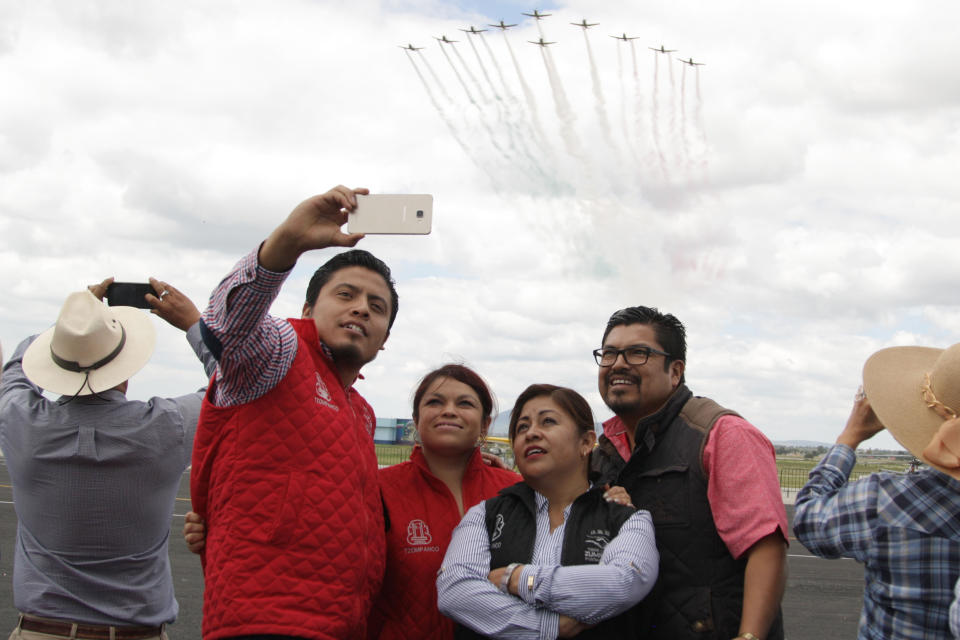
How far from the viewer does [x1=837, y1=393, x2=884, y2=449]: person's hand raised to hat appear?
297cm

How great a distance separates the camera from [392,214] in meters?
2.49

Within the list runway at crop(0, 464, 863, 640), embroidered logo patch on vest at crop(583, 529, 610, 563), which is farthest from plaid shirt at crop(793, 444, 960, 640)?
runway at crop(0, 464, 863, 640)

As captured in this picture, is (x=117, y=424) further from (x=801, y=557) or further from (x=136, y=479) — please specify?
(x=801, y=557)

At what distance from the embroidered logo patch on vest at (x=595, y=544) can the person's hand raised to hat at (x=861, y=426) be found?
94 centimetres

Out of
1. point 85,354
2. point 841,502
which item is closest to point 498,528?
point 841,502

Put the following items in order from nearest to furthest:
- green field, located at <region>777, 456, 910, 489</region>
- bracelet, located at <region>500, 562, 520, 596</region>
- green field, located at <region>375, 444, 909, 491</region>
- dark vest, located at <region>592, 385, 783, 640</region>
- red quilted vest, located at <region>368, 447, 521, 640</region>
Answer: bracelet, located at <region>500, 562, 520, 596</region>
dark vest, located at <region>592, 385, 783, 640</region>
red quilted vest, located at <region>368, 447, 521, 640</region>
green field, located at <region>375, 444, 909, 491</region>
green field, located at <region>777, 456, 910, 489</region>

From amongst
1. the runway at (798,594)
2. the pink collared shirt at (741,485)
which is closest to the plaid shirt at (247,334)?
the pink collared shirt at (741,485)

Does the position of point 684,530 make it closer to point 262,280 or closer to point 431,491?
point 431,491

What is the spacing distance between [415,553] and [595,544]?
776 mm

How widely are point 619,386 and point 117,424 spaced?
218 centimetres

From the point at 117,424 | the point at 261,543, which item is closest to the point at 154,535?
the point at 117,424

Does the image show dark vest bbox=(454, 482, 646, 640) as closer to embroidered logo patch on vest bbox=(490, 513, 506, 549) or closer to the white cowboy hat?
embroidered logo patch on vest bbox=(490, 513, 506, 549)

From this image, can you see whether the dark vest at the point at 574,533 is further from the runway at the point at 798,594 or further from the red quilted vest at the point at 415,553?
the runway at the point at 798,594

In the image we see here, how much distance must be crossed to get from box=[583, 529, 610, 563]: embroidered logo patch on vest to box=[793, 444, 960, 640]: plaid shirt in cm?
73
